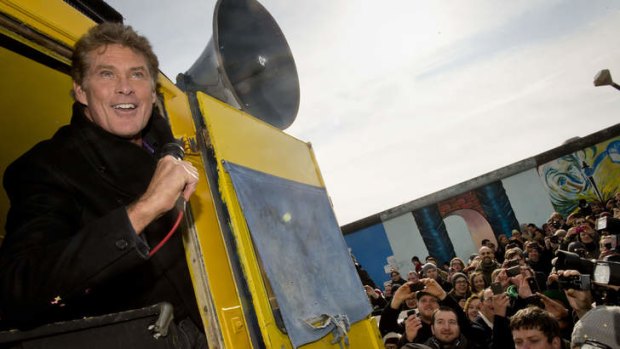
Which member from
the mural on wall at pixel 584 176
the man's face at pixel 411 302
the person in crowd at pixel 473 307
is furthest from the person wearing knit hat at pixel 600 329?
the mural on wall at pixel 584 176

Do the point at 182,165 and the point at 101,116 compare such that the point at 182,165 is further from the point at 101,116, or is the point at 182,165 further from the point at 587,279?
the point at 587,279

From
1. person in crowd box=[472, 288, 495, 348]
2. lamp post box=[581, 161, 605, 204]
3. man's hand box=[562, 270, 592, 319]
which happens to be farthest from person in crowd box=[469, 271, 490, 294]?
lamp post box=[581, 161, 605, 204]

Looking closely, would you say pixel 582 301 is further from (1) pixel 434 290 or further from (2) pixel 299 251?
(2) pixel 299 251

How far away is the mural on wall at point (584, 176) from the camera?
18016mm

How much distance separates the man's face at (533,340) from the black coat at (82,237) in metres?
3.05

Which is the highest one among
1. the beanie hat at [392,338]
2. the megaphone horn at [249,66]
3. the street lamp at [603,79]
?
the street lamp at [603,79]

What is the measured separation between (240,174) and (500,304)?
350 centimetres

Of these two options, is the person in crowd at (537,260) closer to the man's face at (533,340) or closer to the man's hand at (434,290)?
the man's hand at (434,290)

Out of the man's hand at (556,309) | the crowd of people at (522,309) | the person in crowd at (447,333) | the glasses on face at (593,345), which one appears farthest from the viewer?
the man's hand at (556,309)

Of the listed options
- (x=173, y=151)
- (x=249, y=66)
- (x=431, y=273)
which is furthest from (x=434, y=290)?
(x=431, y=273)

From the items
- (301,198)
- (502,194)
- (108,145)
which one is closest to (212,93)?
(301,198)

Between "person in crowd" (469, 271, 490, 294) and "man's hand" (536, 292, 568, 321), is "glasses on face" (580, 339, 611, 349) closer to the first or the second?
"man's hand" (536, 292, 568, 321)

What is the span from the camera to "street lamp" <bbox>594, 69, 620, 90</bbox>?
8.21 m

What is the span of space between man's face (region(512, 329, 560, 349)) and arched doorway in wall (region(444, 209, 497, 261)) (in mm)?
16130
